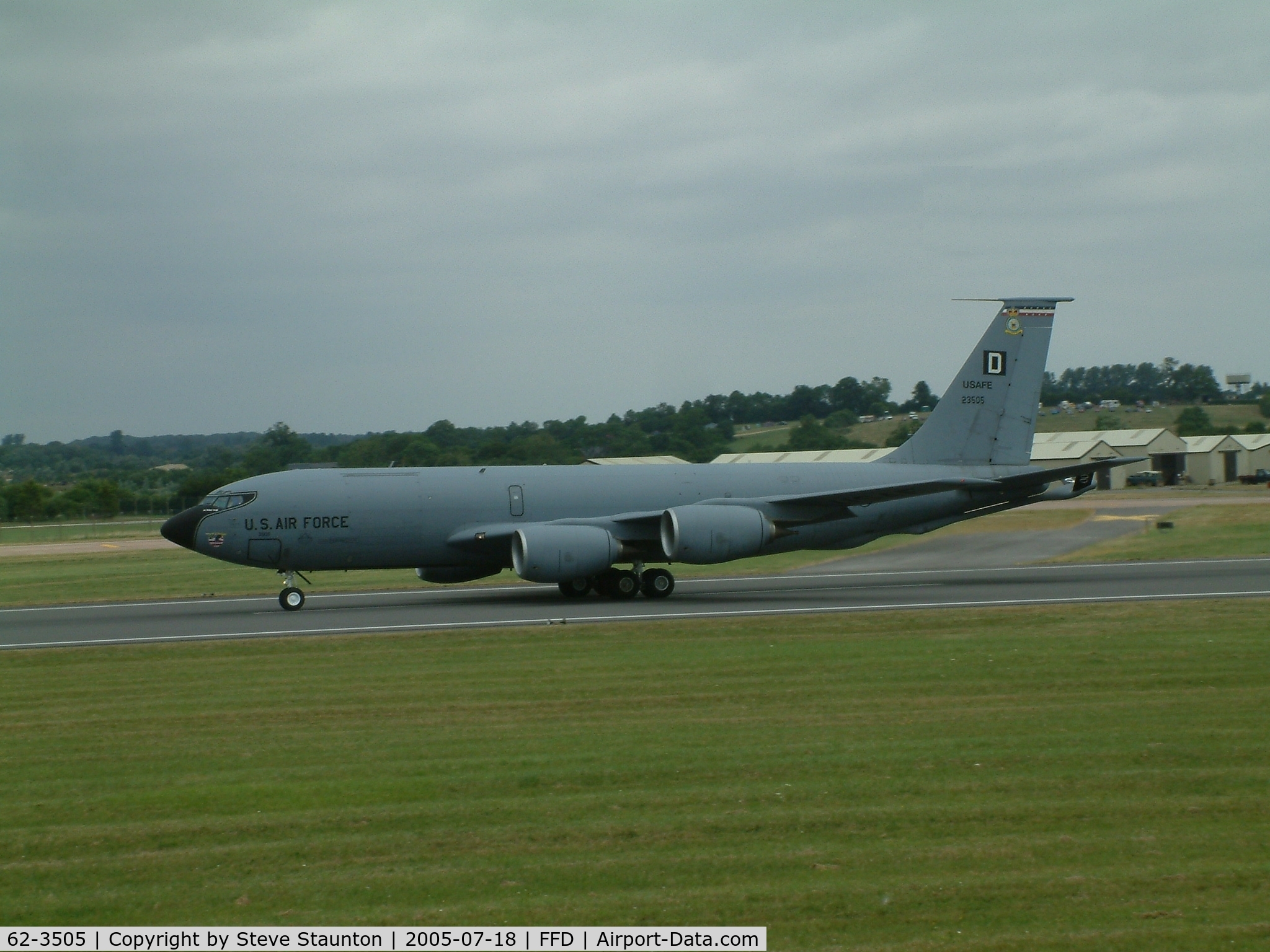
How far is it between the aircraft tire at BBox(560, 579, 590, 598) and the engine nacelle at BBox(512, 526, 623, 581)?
136 centimetres

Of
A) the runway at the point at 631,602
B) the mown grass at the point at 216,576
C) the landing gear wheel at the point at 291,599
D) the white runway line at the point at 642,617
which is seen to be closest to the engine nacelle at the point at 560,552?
the runway at the point at 631,602

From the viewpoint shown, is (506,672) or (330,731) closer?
(330,731)

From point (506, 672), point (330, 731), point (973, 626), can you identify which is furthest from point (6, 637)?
point (973, 626)

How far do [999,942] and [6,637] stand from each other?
21.2 meters

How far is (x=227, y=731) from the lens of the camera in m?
12.7

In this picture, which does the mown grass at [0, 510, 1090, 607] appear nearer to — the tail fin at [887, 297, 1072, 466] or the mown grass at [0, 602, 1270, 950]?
the tail fin at [887, 297, 1072, 466]

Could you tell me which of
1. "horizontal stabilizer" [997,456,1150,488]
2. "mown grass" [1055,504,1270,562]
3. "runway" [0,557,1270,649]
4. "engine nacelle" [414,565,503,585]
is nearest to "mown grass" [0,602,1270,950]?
"runway" [0,557,1270,649]

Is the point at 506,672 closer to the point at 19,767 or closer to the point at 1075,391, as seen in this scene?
the point at 19,767

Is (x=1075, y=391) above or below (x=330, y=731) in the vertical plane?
above

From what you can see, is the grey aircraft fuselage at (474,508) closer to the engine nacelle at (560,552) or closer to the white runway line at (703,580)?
the engine nacelle at (560,552)

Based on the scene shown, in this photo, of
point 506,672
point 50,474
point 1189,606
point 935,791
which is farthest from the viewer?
point 50,474

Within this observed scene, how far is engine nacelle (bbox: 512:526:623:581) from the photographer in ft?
84.3

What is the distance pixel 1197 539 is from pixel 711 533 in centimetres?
1973

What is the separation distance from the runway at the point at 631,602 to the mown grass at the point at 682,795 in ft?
18.3
